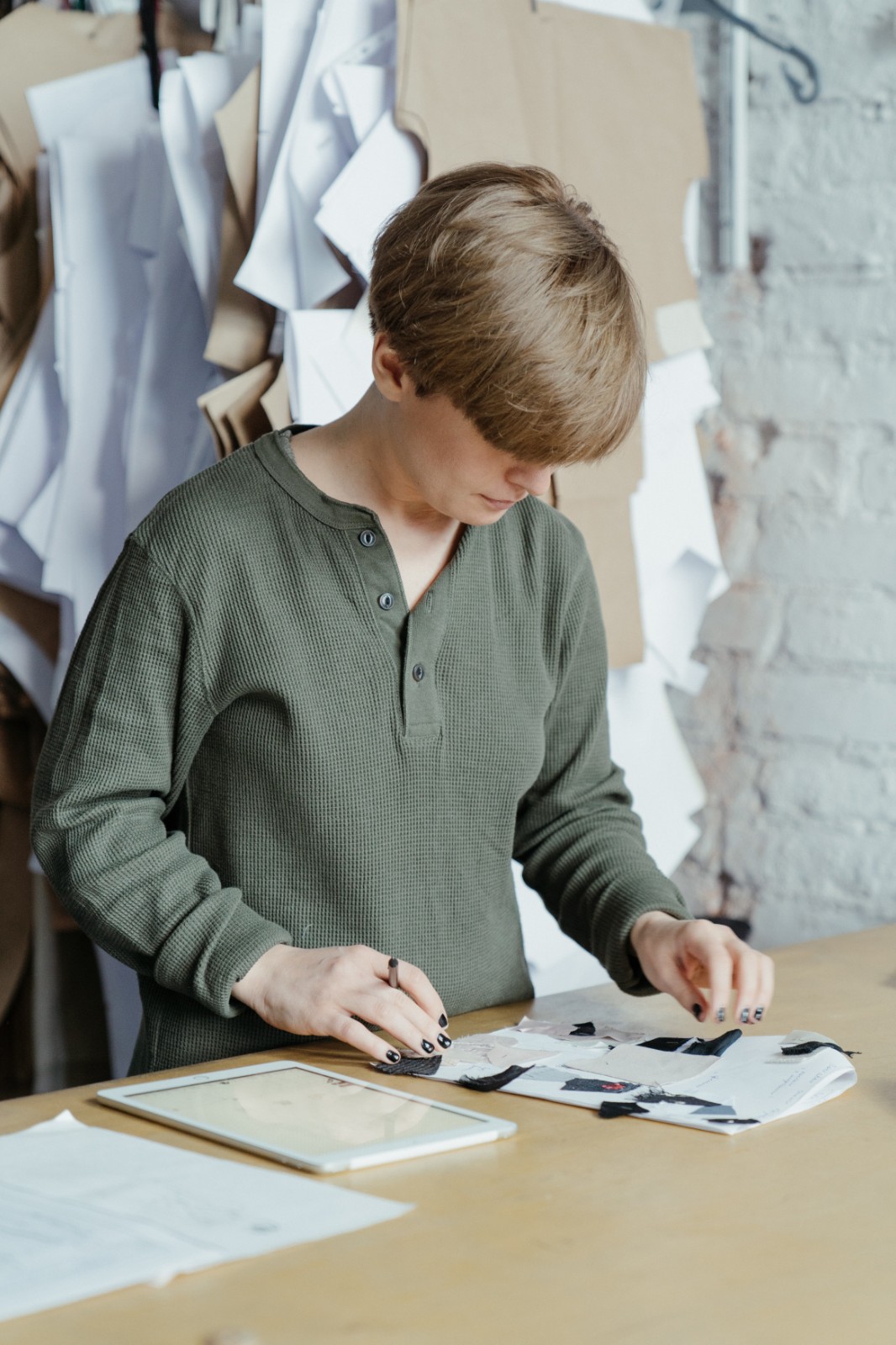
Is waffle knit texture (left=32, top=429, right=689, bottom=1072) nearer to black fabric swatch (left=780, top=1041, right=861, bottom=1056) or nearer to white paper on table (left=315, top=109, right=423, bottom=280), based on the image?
black fabric swatch (left=780, top=1041, right=861, bottom=1056)

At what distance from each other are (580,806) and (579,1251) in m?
0.58

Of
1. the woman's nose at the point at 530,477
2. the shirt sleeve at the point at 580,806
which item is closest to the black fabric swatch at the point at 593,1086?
the shirt sleeve at the point at 580,806

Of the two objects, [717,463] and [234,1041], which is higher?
[717,463]

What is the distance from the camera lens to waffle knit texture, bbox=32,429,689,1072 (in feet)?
3.07

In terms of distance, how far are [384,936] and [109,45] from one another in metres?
1.19

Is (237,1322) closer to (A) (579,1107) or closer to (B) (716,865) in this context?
(A) (579,1107)

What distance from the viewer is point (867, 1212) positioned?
0.67 m

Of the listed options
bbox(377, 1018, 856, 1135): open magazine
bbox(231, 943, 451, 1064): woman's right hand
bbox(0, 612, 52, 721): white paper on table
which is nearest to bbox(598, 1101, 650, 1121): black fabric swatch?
bbox(377, 1018, 856, 1135): open magazine

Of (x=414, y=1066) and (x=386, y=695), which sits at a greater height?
(x=386, y=695)

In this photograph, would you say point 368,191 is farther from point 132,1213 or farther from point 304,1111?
point 132,1213

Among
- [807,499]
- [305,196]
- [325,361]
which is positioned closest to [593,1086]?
[325,361]

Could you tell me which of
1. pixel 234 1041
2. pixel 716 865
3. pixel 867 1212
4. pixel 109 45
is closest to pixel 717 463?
pixel 716 865

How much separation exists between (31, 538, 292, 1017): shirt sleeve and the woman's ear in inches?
7.6

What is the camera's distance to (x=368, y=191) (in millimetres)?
1336
